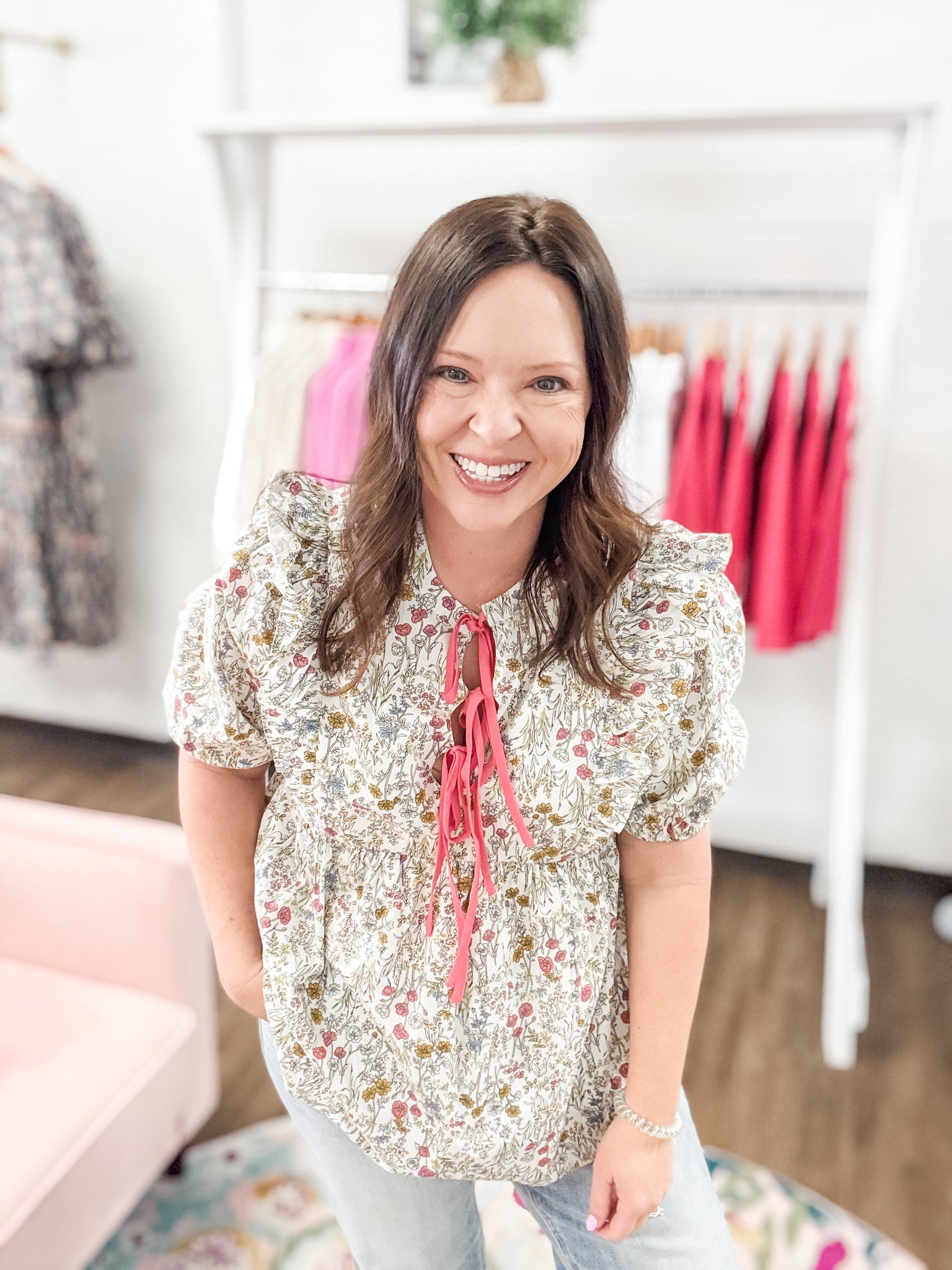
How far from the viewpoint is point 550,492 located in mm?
784

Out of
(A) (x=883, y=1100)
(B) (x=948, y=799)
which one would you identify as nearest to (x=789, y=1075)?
(A) (x=883, y=1100)

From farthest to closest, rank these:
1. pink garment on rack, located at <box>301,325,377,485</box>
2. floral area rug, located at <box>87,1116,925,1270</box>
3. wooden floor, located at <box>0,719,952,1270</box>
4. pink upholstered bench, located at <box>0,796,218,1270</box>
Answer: pink garment on rack, located at <box>301,325,377,485</box>
wooden floor, located at <box>0,719,952,1270</box>
floral area rug, located at <box>87,1116,925,1270</box>
pink upholstered bench, located at <box>0,796,218,1270</box>

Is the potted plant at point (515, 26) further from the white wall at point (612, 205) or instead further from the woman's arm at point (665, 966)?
the woman's arm at point (665, 966)

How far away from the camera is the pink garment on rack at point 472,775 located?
0.76 m

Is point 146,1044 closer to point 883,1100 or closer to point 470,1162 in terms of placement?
point 470,1162

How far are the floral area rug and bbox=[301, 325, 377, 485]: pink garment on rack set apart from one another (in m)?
1.24

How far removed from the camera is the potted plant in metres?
1.79

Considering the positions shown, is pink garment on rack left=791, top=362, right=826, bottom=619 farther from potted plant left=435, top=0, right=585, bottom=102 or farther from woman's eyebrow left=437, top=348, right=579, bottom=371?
woman's eyebrow left=437, top=348, right=579, bottom=371

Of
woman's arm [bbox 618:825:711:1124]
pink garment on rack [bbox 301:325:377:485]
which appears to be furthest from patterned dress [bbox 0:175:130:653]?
woman's arm [bbox 618:825:711:1124]

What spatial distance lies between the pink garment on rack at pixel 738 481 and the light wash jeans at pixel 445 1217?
114 centimetres

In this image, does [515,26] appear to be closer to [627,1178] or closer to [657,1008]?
[657,1008]

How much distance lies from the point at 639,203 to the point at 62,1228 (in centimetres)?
210

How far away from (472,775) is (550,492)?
230 mm

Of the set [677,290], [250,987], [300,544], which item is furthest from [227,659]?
[677,290]
